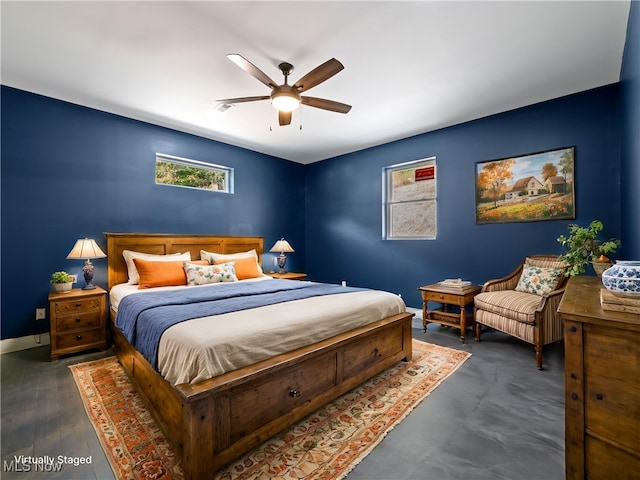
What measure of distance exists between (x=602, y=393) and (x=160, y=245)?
172 inches

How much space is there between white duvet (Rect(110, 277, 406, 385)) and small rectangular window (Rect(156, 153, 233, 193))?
9.79ft

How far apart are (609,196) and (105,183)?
5.75 meters

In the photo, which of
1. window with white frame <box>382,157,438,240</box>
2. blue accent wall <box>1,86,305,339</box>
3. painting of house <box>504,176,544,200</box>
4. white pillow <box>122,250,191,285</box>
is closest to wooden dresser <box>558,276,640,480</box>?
painting of house <box>504,176,544,200</box>

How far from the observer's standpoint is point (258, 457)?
1.67 meters

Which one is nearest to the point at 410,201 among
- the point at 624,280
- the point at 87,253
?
the point at 624,280

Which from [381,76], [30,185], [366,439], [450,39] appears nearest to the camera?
[366,439]

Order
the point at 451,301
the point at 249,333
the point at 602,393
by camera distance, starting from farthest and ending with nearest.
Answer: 1. the point at 451,301
2. the point at 249,333
3. the point at 602,393

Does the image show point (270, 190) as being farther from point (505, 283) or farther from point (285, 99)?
point (505, 283)

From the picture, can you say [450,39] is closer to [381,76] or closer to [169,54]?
[381,76]

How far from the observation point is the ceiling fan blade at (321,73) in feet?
7.14

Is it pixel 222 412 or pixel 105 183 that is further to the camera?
pixel 105 183

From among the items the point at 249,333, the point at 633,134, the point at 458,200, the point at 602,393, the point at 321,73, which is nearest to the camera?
the point at 602,393

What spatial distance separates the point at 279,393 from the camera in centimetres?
183

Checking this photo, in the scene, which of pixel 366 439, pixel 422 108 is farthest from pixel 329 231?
pixel 366 439
